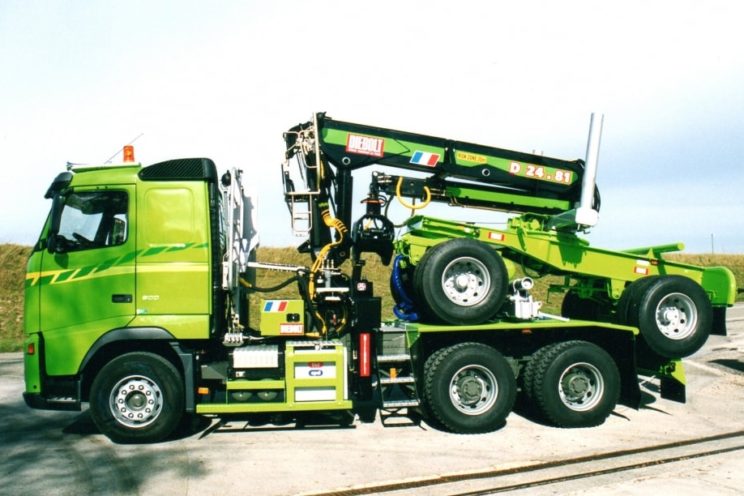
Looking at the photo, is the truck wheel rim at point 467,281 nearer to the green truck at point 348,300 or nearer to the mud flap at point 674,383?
the green truck at point 348,300

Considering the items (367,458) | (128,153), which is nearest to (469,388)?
(367,458)

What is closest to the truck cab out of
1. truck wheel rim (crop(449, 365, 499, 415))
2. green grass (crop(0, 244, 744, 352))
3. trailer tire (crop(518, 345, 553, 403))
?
truck wheel rim (crop(449, 365, 499, 415))

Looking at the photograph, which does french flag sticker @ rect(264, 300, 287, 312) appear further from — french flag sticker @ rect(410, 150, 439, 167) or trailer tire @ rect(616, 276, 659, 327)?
trailer tire @ rect(616, 276, 659, 327)

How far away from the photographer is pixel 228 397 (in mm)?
7387

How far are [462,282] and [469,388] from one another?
1.29m

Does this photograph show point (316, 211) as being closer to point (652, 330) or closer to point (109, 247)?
point (109, 247)

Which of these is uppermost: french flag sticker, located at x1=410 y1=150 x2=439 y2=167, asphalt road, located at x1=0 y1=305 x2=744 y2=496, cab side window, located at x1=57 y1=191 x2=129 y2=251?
french flag sticker, located at x1=410 y1=150 x2=439 y2=167

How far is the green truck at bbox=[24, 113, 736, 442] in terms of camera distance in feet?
23.5

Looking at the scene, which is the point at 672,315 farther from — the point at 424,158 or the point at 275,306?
the point at 275,306

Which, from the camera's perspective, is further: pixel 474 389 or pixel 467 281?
pixel 467 281

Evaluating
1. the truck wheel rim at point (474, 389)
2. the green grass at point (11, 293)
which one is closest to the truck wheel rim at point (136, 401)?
the truck wheel rim at point (474, 389)

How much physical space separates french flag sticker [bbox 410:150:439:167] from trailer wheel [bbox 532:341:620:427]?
293 centimetres

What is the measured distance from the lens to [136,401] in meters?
7.15

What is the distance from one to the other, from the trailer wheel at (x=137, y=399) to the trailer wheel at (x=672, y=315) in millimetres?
5809
